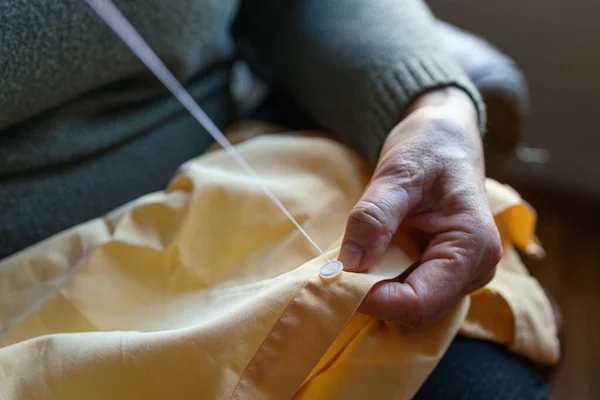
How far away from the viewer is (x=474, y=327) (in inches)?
21.4

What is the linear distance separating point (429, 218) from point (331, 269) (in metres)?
0.11

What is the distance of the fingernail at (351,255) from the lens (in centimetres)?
44

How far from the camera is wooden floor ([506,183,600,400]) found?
3.40 ft

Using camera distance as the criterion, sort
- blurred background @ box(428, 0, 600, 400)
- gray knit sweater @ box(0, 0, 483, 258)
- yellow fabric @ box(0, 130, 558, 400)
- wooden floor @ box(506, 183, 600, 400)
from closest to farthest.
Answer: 1. yellow fabric @ box(0, 130, 558, 400)
2. gray knit sweater @ box(0, 0, 483, 258)
3. wooden floor @ box(506, 183, 600, 400)
4. blurred background @ box(428, 0, 600, 400)

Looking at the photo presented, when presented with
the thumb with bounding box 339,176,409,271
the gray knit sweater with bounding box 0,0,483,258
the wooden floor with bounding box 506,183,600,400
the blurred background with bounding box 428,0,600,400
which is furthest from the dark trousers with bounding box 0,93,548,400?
the blurred background with bounding box 428,0,600,400

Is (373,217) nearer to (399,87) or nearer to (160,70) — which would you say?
(399,87)

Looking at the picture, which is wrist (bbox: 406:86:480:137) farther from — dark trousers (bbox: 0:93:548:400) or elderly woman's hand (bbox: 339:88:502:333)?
dark trousers (bbox: 0:93:548:400)

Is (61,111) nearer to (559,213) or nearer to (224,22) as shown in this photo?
(224,22)

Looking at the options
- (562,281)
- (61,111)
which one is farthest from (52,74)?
(562,281)

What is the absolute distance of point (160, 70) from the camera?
595 millimetres

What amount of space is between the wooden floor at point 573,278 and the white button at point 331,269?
703mm

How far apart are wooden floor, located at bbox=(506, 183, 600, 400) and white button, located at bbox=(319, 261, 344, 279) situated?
0.70m

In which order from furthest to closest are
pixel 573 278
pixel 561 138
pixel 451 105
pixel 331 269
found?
1. pixel 561 138
2. pixel 573 278
3. pixel 451 105
4. pixel 331 269

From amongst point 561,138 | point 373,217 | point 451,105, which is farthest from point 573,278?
point 373,217
